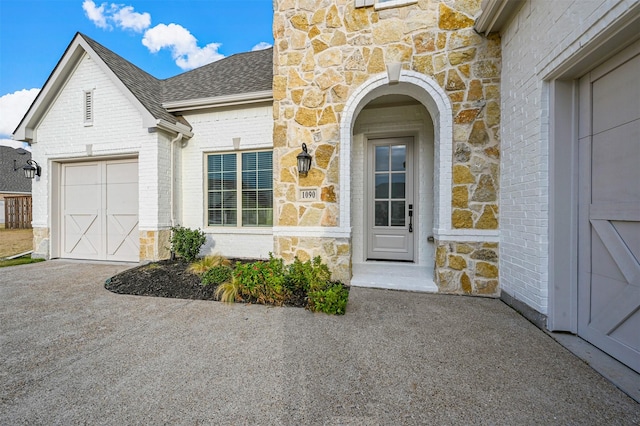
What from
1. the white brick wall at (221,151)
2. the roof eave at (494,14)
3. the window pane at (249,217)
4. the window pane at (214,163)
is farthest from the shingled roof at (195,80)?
the roof eave at (494,14)

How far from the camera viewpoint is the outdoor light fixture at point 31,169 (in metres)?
5.91

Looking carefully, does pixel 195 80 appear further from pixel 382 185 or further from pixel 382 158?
pixel 382 185

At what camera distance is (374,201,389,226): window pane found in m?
5.34

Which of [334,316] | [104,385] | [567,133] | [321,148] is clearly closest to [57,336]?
[104,385]

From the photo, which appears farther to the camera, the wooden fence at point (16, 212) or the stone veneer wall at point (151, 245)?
the wooden fence at point (16, 212)

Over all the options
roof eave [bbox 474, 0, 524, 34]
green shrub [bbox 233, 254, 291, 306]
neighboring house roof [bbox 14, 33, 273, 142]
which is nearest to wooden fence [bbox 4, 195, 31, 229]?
neighboring house roof [bbox 14, 33, 273, 142]

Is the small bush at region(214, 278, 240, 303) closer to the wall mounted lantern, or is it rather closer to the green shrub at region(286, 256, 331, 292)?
the green shrub at region(286, 256, 331, 292)

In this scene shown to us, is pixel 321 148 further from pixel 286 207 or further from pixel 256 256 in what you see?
pixel 256 256

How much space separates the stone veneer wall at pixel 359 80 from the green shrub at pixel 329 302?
1014mm

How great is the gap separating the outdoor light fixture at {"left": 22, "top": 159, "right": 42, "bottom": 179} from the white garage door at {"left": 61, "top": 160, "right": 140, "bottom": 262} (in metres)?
0.44

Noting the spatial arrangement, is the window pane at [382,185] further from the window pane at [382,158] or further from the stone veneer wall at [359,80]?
the stone veneer wall at [359,80]

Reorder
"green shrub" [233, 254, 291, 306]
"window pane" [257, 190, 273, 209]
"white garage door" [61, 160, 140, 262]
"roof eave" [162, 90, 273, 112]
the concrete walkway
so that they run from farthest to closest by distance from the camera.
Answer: "white garage door" [61, 160, 140, 262] < "window pane" [257, 190, 273, 209] < "roof eave" [162, 90, 273, 112] < "green shrub" [233, 254, 291, 306] < the concrete walkway

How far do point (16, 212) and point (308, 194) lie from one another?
18.3 meters

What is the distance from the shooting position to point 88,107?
19.4ft
